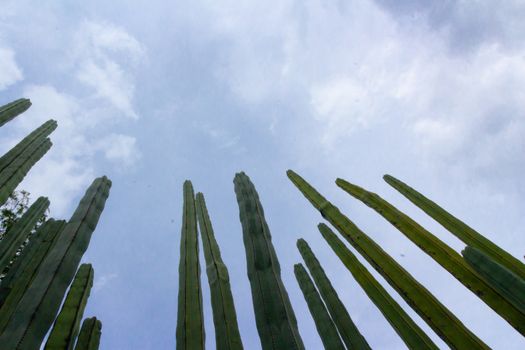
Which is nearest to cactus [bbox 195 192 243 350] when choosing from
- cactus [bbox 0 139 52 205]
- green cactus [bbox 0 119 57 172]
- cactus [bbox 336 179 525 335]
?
cactus [bbox 336 179 525 335]

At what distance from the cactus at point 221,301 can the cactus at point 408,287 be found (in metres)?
1.13

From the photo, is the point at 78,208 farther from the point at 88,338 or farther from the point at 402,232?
the point at 402,232

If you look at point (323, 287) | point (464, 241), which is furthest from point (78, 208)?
point (464, 241)

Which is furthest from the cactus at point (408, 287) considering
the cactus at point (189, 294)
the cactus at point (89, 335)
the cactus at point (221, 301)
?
the cactus at point (89, 335)

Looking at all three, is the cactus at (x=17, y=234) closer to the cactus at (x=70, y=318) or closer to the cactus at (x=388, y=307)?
the cactus at (x=70, y=318)

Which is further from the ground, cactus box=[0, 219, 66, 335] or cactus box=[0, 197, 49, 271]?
cactus box=[0, 197, 49, 271]

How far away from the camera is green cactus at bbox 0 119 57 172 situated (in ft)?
12.5

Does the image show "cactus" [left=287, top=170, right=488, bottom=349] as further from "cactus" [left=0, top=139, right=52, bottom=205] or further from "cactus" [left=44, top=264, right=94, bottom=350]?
"cactus" [left=0, top=139, right=52, bottom=205]

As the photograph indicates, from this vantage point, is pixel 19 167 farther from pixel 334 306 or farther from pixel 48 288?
pixel 334 306

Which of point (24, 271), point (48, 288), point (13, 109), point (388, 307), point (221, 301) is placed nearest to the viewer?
point (48, 288)

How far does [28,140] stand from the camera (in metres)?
4.45

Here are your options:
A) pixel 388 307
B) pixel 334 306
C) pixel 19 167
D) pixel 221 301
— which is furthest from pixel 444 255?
pixel 19 167

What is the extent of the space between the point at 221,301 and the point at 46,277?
109cm

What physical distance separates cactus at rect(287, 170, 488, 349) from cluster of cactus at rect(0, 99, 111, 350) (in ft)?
6.81
